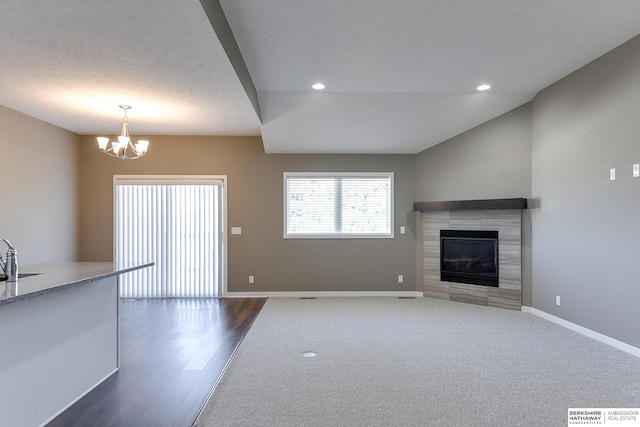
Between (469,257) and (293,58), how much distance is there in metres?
4.06

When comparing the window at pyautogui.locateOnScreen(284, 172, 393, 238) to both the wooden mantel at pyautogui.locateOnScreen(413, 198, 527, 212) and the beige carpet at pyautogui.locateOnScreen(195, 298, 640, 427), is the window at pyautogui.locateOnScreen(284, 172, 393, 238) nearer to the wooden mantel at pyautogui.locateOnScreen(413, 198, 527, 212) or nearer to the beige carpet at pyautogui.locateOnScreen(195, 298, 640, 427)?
the wooden mantel at pyautogui.locateOnScreen(413, 198, 527, 212)

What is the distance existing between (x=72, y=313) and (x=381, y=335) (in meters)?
2.99

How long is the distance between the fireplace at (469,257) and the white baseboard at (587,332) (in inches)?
26.3

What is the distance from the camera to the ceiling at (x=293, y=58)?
2904 millimetres

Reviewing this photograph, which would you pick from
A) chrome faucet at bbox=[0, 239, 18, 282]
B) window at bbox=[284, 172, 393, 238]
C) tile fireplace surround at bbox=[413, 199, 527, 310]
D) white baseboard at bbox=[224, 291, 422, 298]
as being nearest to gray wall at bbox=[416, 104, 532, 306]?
tile fireplace surround at bbox=[413, 199, 527, 310]

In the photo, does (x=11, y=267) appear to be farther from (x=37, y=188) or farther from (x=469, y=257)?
(x=469, y=257)

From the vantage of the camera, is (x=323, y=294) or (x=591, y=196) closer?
(x=591, y=196)

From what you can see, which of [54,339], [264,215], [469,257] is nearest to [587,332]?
[469,257]

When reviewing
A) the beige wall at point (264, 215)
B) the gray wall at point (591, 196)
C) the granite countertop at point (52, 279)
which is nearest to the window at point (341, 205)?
the beige wall at point (264, 215)

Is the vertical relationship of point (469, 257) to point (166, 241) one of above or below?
below

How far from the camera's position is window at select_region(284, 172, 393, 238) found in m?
6.81

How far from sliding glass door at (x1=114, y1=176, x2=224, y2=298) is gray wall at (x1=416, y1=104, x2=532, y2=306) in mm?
3614

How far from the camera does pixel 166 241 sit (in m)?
6.57

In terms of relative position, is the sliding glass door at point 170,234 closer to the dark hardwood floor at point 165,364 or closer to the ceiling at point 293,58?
the dark hardwood floor at point 165,364
